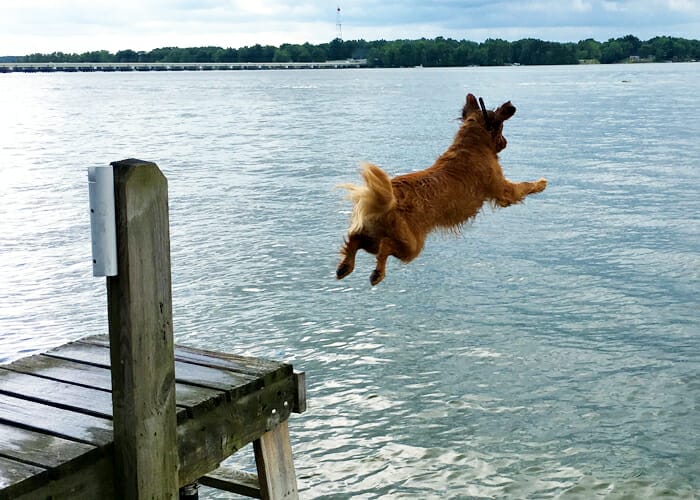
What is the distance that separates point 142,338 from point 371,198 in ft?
3.86

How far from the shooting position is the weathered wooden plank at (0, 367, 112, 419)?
13.0 ft

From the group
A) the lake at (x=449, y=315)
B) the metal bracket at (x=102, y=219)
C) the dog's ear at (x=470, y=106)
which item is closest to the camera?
the metal bracket at (x=102, y=219)

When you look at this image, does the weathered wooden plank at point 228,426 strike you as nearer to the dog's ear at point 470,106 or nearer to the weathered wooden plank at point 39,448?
the weathered wooden plank at point 39,448

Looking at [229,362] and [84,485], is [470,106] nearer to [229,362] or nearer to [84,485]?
[229,362]

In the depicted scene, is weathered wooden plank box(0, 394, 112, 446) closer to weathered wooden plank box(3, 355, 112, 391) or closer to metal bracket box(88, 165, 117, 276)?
weathered wooden plank box(3, 355, 112, 391)

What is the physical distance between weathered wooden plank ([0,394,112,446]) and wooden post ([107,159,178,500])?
14 centimetres

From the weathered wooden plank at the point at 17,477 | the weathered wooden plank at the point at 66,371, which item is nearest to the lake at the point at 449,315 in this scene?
the weathered wooden plank at the point at 66,371

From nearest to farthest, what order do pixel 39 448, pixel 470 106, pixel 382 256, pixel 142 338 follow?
pixel 142 338
pixel 39 448
pixel 382 256
pixel 470 106

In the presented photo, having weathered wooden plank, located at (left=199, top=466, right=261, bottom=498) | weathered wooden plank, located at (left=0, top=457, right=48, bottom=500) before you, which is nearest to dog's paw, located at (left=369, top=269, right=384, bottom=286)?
weathered wooden plank, located at (left=0, top=457, right=48, bottom=500)

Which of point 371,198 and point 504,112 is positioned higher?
point 504,112

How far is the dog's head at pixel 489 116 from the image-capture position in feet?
13.6

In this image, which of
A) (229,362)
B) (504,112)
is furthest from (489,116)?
(229,362)

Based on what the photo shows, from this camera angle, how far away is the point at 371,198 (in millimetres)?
4023

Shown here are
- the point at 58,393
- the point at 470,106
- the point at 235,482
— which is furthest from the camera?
the point at 235,482
